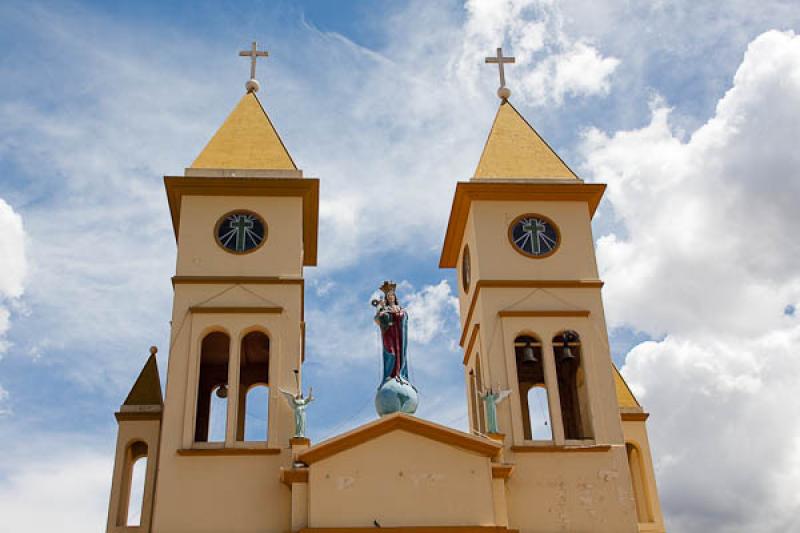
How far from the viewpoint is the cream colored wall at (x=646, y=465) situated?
20203 mm

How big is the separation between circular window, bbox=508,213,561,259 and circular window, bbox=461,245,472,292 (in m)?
1.43

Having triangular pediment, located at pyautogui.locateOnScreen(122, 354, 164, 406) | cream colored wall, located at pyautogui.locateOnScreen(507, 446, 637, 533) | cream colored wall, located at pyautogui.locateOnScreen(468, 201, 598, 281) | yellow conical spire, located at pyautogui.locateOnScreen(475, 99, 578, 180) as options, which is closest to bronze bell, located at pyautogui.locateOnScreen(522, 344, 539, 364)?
cream colored wall, located at pyautogui.locateOnScreen(468, 201, 598, 281)

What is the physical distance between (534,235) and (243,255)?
6472 millimetres

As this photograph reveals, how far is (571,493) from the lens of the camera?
1922cm

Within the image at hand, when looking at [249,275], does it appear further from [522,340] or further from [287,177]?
[522,340]

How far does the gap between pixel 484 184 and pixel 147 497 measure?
982 cm

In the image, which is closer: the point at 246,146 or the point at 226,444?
the point at 226,444

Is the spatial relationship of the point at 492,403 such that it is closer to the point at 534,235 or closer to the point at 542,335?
the point at 542,335

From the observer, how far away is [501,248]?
21.9 metres

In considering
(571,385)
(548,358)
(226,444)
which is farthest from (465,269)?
(226,444)

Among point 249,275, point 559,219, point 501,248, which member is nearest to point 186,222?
point 249,275

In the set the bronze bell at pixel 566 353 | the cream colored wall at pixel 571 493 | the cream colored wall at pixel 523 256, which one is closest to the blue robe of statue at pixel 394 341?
the cream colored wall at pixel 523 256

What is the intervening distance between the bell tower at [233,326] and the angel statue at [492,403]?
371 centimetres

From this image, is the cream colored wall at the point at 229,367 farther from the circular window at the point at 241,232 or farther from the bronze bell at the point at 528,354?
the bronze bell at the point at 528,354
